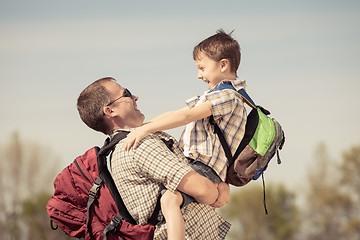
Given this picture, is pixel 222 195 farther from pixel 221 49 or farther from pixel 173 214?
pixel 221 49

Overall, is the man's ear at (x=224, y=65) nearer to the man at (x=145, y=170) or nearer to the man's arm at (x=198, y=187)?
the man at (x=145, y=170)

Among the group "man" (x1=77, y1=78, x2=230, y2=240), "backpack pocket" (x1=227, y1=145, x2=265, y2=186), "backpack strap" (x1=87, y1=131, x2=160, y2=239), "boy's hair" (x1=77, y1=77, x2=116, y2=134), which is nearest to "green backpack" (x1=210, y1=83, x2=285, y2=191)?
"backpack pocket" (x1=227, y1=145, x2=265, y2=186)

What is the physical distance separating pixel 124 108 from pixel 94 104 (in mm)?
254

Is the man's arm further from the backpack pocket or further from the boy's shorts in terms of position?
the backpack pocket

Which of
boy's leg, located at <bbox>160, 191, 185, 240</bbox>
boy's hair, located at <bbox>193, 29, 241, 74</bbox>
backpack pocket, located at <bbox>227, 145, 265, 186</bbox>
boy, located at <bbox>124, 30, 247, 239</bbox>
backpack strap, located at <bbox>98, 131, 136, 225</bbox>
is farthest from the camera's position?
boy's hair, located at <bbox>193, 29, 241, 74</bbox>

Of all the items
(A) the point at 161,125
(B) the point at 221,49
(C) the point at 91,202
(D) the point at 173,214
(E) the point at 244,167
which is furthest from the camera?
(B) the point at 221,49

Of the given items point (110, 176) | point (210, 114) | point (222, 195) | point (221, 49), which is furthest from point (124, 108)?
point (222, 195)

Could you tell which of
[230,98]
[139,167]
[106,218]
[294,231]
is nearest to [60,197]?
[106,218]

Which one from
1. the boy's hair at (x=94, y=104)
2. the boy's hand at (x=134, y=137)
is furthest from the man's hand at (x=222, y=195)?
the boy's hair at (x=94, y=104)

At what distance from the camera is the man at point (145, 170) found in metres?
4.27

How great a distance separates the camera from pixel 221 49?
4723 millimetres

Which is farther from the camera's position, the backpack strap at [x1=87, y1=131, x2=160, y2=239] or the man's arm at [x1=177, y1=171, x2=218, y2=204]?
the backpack strap at [x1=87, y1=131, x2=160, y2=239]

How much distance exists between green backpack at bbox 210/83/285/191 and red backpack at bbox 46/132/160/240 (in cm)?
75

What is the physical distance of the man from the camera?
427 centimetres
